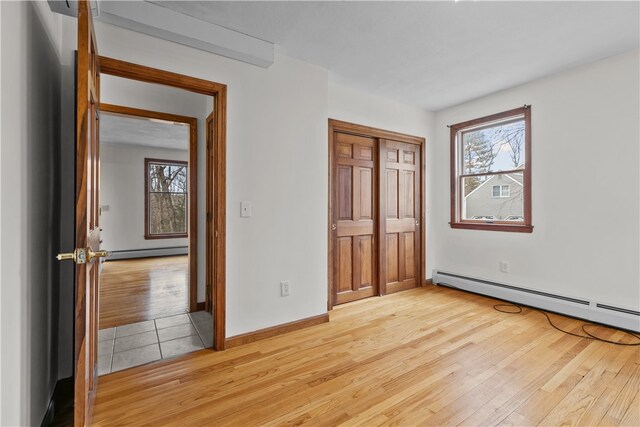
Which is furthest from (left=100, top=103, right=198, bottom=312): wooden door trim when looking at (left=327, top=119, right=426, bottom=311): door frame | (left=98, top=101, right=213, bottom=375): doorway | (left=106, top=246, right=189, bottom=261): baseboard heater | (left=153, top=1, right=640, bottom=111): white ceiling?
(left=106, top=246, right=189, bottom=261): baseboard heater

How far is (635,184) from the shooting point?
271 cm

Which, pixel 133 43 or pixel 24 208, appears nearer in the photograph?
pixel 24 208

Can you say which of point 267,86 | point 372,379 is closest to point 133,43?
point 267,86

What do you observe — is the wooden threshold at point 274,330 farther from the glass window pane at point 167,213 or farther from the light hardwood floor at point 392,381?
the glass window pane at point 167,213

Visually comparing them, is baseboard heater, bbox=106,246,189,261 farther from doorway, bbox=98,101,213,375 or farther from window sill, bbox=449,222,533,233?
window sill, bbox=449,222,533,233

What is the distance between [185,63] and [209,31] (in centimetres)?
30

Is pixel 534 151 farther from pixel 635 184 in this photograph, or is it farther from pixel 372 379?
pixel 372 379

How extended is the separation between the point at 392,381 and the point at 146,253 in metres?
6.76

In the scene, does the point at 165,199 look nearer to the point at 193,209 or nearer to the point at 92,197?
the point at 193,209

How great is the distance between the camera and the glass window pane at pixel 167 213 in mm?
7215

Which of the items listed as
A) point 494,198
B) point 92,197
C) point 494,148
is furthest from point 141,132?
point 494,198

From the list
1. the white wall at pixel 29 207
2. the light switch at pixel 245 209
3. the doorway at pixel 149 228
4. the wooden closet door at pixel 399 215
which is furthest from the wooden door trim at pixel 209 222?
the wooden closet door at pixel 399 215

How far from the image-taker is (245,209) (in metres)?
2.58

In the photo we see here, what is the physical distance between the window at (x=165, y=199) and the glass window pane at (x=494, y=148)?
21.1ft
